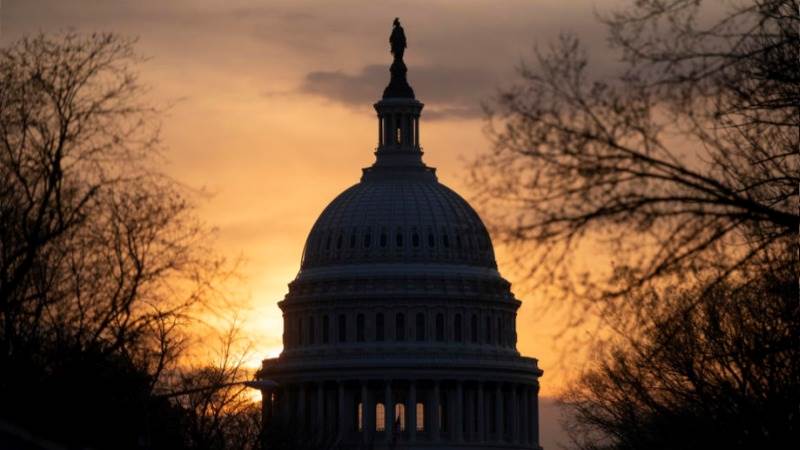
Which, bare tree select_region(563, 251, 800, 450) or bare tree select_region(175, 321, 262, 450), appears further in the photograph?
bare tree select_region(175, 321, 262, 450)

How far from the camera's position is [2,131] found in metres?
39.8

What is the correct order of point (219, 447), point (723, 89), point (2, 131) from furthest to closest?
point (219, 447)
point (2, 131)
point (723, 89)

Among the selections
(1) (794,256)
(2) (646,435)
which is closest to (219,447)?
(2) (646,435)

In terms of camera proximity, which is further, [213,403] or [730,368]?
[213,403]

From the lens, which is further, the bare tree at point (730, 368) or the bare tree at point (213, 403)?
the bare tree at point (213, 403)

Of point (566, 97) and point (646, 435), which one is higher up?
point (646, 435)

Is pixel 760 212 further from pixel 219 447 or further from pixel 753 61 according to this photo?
pixel 219 447

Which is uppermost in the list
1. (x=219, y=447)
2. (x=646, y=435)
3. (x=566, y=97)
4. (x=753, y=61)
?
(x=219, y=447)

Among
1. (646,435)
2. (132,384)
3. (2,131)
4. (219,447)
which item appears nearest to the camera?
(2,131)

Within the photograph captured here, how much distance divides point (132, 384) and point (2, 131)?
19.7m

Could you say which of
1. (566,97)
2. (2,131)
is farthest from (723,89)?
(2,131)

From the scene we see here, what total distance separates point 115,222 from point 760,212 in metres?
20.8

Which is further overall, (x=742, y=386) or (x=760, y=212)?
(x=742, y=386)

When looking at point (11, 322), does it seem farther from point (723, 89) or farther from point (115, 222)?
point (723, 89)
